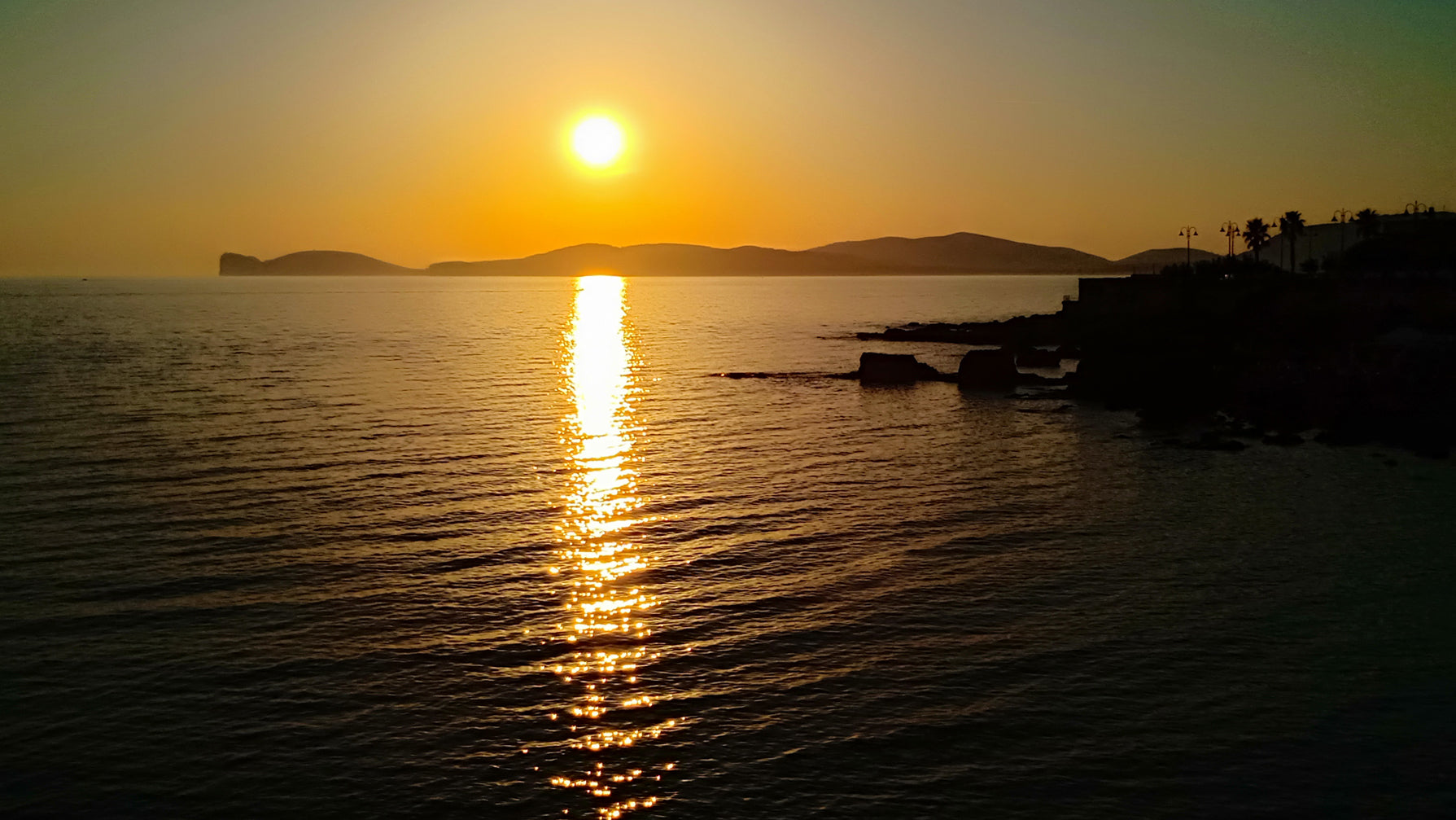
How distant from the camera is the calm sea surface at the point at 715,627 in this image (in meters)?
13.8

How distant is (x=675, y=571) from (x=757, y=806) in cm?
1054

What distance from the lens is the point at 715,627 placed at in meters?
19.5

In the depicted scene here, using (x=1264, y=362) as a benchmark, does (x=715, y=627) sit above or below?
below

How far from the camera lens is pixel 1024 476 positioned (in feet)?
117

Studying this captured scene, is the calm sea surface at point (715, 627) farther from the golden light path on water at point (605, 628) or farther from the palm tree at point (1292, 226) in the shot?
the palm tree at point (1292, 226)

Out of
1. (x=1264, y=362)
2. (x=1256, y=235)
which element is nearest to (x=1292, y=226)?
(x=1256, y=235)

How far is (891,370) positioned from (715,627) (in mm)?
48843

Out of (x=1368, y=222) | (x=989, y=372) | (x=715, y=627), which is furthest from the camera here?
(x=1368, y=222)

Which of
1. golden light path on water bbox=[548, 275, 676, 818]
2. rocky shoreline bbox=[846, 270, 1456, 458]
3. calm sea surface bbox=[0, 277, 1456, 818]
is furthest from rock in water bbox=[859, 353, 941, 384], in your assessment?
golden light path on water bbox=[548, 275, 676, 818]

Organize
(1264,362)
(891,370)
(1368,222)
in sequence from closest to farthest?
(1264,362) → (891,370) → (1368,222)

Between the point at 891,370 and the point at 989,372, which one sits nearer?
the point at 989,372

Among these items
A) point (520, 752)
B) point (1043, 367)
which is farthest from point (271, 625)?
A: point (1043, 367)

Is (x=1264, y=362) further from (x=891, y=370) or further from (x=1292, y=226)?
(x=1292, y=226)

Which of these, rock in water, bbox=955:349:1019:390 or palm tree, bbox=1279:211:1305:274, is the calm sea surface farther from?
palm tree, bbox=1279:211:1305:274
